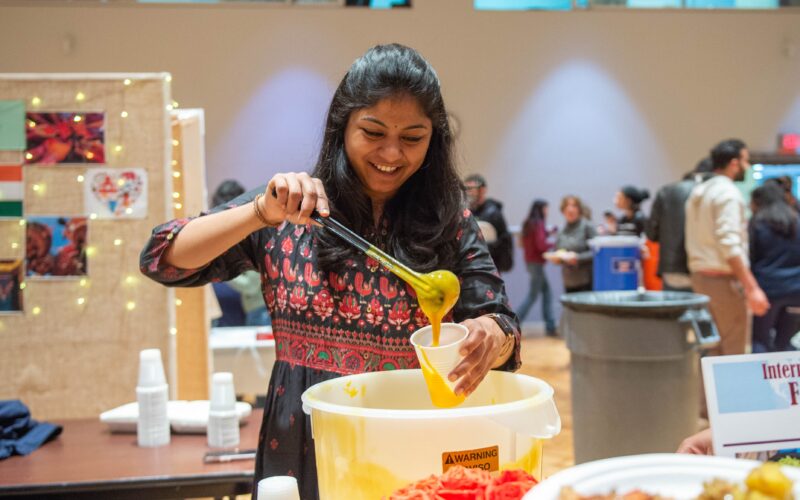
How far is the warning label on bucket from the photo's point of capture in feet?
3.40

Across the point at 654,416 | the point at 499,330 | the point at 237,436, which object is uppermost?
the point at 499,330

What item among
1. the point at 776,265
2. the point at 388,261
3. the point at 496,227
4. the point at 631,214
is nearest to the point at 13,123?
the point at 388,261

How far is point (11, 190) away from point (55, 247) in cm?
27

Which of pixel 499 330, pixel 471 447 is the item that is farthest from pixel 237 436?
pixel 471 447

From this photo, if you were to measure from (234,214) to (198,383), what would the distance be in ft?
7.80

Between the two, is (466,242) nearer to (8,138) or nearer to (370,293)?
(370,293)

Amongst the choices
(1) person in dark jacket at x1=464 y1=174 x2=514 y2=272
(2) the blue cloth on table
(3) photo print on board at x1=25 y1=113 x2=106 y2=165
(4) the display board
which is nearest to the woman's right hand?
(2) the blue cloth on table

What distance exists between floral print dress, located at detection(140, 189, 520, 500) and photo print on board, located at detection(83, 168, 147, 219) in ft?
5.76

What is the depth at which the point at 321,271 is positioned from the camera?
1.51m

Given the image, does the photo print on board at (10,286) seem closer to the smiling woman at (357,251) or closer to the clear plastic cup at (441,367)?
the smiling woman at (357,251)

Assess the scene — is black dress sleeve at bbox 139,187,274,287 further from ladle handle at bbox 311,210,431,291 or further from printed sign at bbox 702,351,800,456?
printed sign at bbox 702,351,800,456

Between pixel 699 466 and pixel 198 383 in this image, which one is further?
pixel 198 383

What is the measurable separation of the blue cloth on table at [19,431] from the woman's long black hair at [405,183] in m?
1.32

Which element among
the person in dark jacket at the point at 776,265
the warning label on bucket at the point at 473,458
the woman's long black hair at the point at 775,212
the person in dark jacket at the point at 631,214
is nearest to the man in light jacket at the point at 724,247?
the person in dark jacket at the point at 776,265
